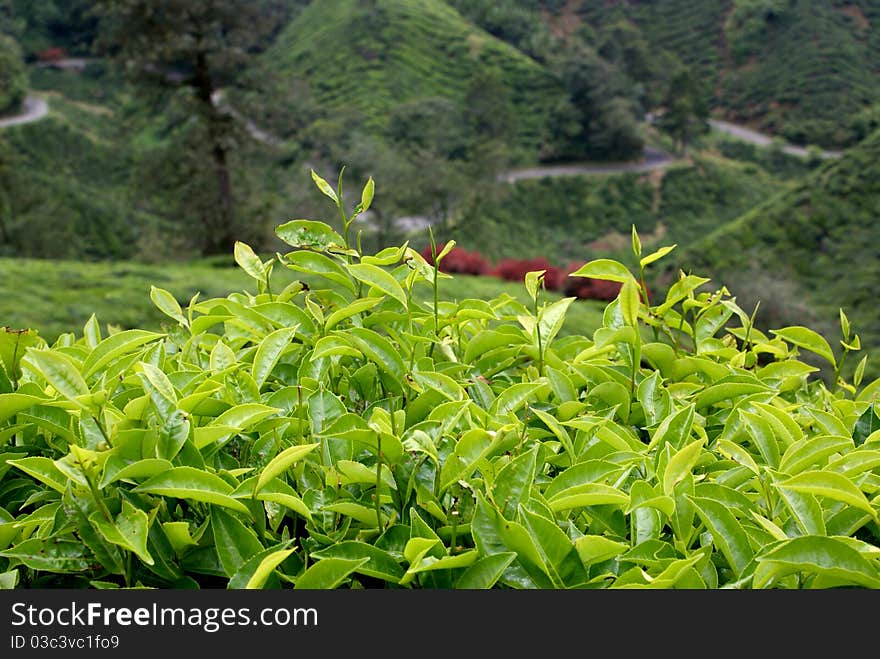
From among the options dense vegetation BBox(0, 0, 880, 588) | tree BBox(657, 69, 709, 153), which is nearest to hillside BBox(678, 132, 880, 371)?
dense vegetation BBox(0, 0, 880, 588)

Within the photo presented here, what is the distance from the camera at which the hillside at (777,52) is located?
1011 inches

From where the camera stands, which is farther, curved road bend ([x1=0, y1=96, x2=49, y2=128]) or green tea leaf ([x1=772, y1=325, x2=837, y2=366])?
curved road bend ([x1=0, y1=96, x2=49, y2=128])

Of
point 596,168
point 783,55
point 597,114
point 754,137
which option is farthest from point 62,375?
point 783,55

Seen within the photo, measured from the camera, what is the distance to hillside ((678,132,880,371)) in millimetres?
11750

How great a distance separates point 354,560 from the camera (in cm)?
69

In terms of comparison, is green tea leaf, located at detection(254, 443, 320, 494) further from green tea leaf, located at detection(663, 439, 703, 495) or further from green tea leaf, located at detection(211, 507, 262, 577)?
green tea leaf, located at detection(663, 439, 703, 495)

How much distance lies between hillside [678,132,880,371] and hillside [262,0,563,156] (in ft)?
39.3

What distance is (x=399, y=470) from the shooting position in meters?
0.80

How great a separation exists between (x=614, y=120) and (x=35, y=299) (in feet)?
71.3

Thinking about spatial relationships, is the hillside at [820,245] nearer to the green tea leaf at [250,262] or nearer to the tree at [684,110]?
the tree at [684,110]

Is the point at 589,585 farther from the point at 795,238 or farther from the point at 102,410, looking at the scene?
the point at 795,238

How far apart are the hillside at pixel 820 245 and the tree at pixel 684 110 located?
958cm

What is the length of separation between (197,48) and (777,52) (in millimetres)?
24265

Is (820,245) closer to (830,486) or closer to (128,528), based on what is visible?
(830,486)
